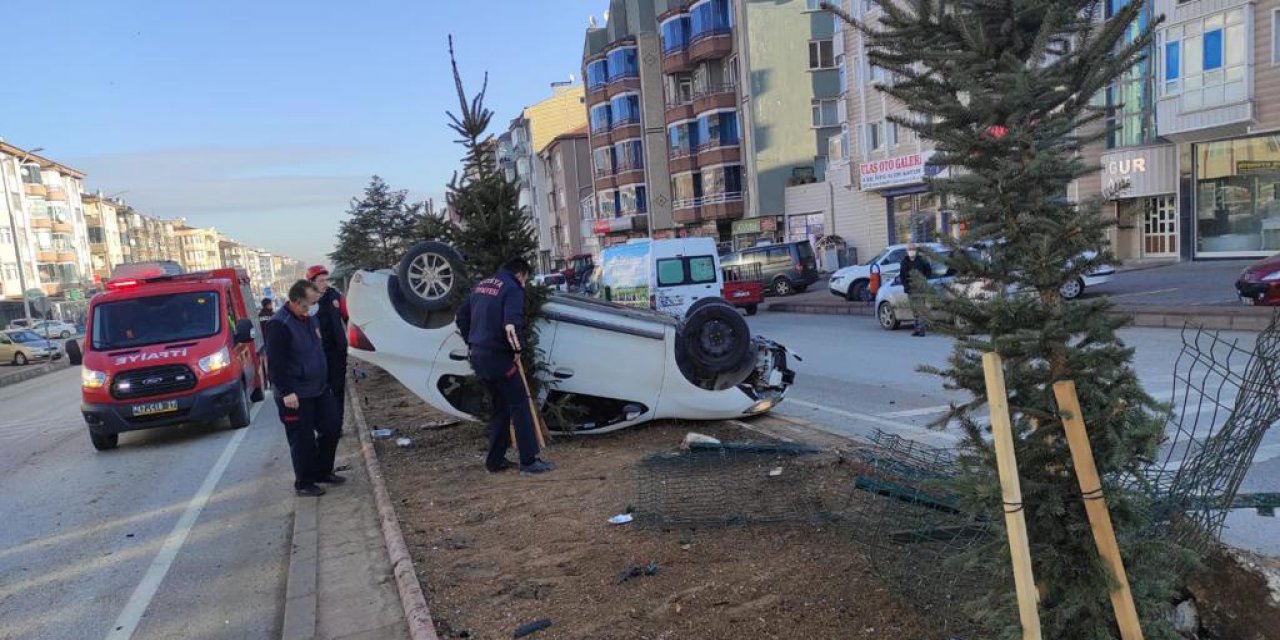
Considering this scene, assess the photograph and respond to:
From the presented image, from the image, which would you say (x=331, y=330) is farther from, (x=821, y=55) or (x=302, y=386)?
(x=821, y=55)

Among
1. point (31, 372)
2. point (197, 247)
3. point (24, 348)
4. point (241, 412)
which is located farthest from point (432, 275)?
point (197, 247)

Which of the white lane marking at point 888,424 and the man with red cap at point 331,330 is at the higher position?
the man with red cap at point 331,330

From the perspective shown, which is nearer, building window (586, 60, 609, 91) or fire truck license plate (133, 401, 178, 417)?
fire truck license plate (133, 401, 178, 417)

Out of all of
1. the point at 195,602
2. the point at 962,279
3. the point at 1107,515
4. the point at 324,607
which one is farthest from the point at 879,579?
the point at 195,602

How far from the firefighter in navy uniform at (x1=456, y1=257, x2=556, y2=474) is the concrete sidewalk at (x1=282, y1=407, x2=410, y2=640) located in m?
1.22

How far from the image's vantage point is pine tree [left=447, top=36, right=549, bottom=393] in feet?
25.2

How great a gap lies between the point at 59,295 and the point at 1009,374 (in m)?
86.6

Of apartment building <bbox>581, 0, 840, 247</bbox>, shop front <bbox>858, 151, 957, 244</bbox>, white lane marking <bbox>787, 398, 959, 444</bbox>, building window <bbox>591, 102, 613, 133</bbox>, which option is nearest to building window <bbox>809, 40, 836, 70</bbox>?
apartment building <bbox>581, 0, 840, 247</bbox>

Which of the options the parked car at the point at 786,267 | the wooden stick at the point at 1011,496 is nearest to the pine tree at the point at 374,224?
the parked car at the point at 786,267

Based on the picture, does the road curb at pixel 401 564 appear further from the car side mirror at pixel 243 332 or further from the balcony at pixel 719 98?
the balcony at pixel 719 98

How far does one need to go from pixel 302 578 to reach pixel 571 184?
2688 inches

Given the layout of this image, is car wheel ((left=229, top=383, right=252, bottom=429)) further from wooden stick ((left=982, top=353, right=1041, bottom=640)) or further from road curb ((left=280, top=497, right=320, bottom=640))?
wooden stick ((left=982, top=353, right=1041, bottom=640))

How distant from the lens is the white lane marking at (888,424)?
7180 millimetres

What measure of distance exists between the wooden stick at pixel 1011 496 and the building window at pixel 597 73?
2282 inches
